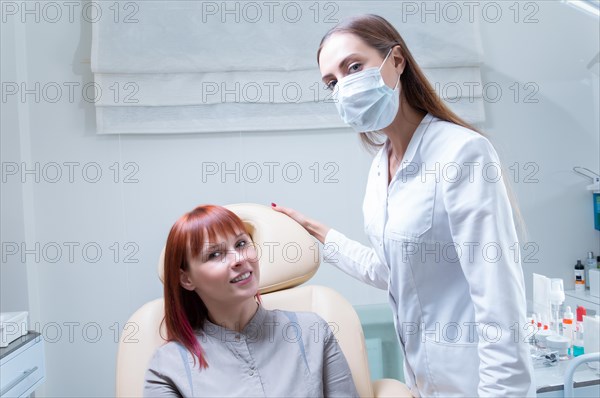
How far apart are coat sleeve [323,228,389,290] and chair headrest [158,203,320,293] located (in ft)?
0.24

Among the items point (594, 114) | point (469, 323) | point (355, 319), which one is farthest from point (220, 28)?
point (594, 114)

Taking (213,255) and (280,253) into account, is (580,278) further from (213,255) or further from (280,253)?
(213,255)

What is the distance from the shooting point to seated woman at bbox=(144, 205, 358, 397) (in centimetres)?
132

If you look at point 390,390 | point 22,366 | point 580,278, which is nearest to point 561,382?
point 390,390

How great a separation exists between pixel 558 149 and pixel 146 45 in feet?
5.80

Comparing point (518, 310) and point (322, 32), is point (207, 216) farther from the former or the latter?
point (322, 32)

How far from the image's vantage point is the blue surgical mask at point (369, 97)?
1116 mm

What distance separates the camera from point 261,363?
1368 millimetres

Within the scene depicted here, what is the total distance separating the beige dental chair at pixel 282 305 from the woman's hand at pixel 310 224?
0.07 meters

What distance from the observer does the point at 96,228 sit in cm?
204

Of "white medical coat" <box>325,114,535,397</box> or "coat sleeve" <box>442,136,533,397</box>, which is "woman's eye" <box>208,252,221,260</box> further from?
"coat sleeve" <box>442,136,533,397</box>

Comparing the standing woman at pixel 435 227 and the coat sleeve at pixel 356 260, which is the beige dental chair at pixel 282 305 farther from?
the standing woman at pixel 435 227

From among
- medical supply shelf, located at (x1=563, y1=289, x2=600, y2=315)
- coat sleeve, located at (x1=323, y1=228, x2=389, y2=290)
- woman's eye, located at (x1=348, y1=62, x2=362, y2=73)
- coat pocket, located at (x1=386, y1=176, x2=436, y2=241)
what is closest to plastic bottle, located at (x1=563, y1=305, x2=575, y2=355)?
medical supply shelf, located at (x1=563, y1=289, x2=600, y2=315)

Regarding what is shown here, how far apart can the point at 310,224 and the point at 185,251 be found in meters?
0.41
